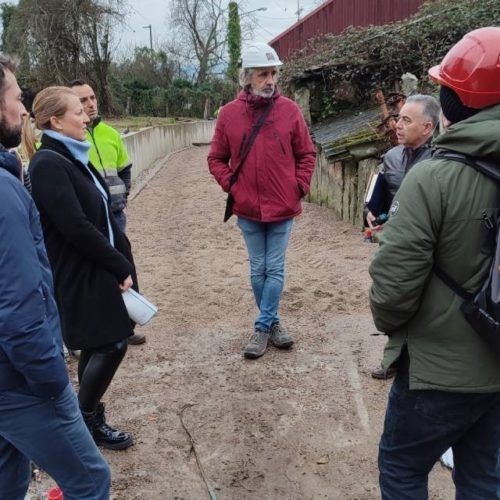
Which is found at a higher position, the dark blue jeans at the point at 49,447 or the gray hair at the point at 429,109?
the gray hair at the point at 429,109

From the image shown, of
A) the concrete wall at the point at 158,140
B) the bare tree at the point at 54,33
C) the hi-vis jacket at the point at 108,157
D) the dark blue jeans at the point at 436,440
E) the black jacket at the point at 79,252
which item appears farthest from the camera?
the bare tree at the point at 54,33

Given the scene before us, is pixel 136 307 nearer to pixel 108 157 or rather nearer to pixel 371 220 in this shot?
pixel 371 220

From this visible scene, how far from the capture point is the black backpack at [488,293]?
5.25ft

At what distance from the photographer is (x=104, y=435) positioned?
2.94m

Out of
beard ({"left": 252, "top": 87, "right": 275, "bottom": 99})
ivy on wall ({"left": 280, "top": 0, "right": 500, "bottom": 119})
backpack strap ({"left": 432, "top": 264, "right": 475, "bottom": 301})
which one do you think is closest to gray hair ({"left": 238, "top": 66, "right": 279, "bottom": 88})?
beard ({"left": 252, "top": 87, "right": 275, "bottom": 99})

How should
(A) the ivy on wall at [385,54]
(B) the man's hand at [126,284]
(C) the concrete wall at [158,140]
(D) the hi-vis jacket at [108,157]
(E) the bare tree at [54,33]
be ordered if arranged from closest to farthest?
1. (B) the man's hand at [126,284]
2. (D) the hi-vis jacket at [108,157]
3. (A) the ivy on wall at [385,54]
4. (C) the concrete wall at [158,140]
5. (E) the bare tree at [54,33]

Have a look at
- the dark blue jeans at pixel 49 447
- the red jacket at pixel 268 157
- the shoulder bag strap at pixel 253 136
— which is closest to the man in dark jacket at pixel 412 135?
the red jacket at pixel 268 157

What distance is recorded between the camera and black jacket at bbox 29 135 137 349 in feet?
7.84

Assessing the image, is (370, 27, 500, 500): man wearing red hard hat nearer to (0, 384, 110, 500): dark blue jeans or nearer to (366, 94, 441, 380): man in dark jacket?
(0, 384, 110, 500): dark blue jeans

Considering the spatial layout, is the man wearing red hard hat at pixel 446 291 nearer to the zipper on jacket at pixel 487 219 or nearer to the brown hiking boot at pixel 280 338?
the zipper on jacket at pixel 487 219

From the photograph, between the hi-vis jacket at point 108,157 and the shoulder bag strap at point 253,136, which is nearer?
the shoulder bag strap at point 253,136

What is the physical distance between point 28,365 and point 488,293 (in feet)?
4.50

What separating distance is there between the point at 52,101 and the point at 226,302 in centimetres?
295

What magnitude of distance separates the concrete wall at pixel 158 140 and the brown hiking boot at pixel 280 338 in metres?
8.97
